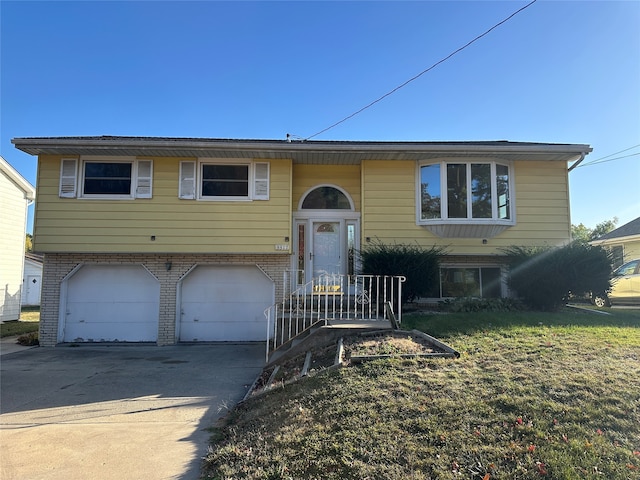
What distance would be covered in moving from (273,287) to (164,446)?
6.90m

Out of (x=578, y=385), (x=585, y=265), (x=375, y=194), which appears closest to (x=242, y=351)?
(x=375, y=194)

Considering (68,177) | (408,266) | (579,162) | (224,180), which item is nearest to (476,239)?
(408,266)

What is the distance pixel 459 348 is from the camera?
5727mm

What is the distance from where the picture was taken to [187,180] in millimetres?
10680

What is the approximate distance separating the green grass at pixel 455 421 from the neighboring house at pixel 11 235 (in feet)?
52.0

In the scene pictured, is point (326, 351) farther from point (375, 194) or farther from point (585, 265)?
point (585, 265)

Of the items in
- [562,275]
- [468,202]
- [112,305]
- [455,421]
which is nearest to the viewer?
[455,421]

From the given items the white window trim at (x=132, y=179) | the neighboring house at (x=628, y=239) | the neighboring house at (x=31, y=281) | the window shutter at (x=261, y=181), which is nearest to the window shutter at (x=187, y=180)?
the white window trim at (x=132, y=179)

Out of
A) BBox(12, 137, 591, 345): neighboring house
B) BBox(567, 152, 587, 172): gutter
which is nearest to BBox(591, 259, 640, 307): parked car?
BBox(12, 137, 591, 345): neighboring house

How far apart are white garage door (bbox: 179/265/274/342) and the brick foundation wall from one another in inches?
12.3

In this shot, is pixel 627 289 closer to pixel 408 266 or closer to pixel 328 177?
pixel 408 266

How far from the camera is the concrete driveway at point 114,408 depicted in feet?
12.6

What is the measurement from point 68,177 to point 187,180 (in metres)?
3.16

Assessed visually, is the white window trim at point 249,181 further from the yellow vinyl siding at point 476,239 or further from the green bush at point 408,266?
the green bush at point 408,266
